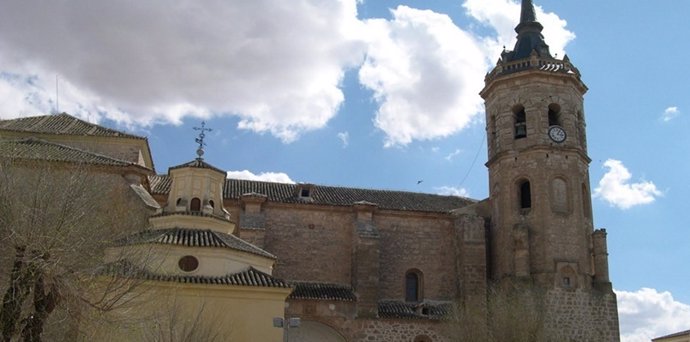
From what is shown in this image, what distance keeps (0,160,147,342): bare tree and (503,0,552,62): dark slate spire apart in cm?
2236

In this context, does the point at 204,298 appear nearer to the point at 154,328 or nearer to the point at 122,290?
the point at 154,328

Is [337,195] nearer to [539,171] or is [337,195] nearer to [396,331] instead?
[396,331]

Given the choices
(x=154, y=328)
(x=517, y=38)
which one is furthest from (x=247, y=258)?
(x=517, y=38)

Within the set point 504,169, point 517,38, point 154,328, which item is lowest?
point 154,328

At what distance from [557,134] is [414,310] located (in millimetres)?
9696

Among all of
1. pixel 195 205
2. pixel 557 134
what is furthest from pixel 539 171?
pixel 195 205

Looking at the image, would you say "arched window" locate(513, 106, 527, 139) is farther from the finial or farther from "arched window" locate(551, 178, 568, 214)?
the finial

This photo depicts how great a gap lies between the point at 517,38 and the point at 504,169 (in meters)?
6.98

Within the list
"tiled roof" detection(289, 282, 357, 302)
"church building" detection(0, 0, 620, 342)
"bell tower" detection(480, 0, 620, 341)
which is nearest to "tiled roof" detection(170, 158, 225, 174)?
"church building" detection(0, 0, 620, 342)

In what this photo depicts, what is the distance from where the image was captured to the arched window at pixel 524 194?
2916 cm

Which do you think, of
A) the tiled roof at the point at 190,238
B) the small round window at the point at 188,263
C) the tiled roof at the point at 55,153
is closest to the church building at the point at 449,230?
the tiled roof at the point at 55,153

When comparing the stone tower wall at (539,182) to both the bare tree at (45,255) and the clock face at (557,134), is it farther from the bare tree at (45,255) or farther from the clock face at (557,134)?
the bare tree at (45,255)

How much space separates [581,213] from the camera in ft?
93.2

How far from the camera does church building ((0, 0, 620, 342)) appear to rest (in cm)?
2625
